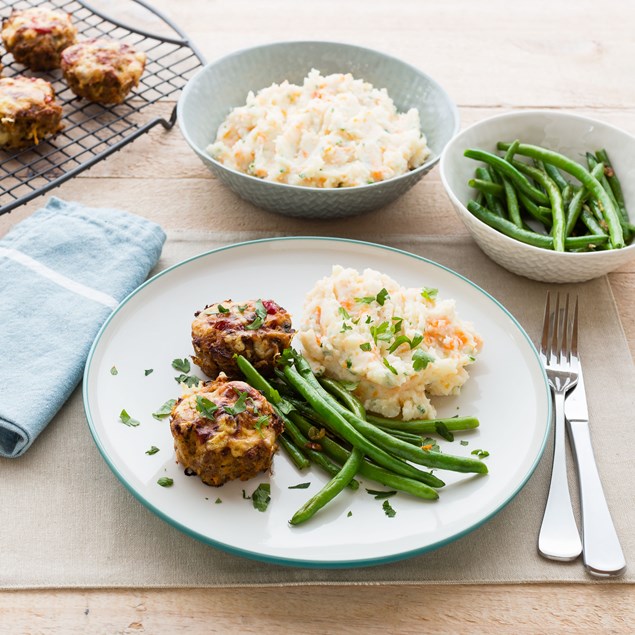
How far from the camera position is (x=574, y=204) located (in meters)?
4.23

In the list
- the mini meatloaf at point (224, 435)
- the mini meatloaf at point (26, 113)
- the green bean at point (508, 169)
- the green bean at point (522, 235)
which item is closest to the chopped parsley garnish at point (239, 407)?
the mini meatloaf at point (224, 435)

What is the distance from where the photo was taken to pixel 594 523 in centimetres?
302

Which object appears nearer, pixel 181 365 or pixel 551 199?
pixel 181 365

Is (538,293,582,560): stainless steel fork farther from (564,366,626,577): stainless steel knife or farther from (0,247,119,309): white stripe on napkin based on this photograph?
(0,247,119,309): white stripe on napkin

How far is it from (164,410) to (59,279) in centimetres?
107

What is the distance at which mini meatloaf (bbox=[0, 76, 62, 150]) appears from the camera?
4.57 meters

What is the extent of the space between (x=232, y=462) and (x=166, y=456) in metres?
0.33

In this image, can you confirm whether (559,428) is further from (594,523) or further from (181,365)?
(181,365)

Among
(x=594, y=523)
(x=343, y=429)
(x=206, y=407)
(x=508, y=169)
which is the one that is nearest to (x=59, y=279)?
(x=206, y=407)

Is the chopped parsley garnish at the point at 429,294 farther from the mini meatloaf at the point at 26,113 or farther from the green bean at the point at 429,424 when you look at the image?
the mini meatloaf at the point at 26,113

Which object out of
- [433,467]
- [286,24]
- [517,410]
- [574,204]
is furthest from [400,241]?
[286,24]

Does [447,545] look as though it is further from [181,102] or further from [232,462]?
[181,102]

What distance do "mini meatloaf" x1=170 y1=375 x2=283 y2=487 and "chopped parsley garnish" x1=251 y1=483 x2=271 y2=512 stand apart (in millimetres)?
57

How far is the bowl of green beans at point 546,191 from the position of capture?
4.02m
